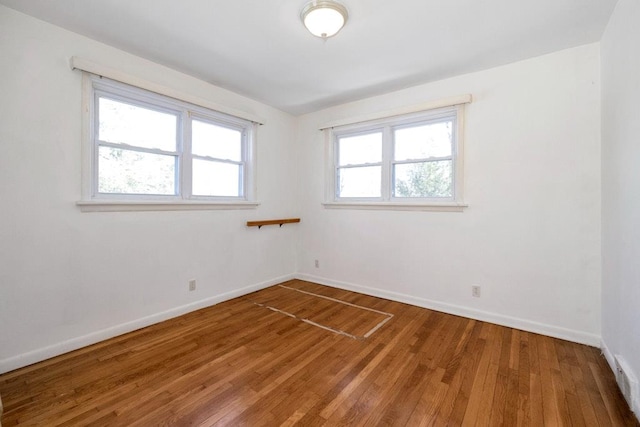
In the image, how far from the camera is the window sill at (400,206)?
3.00 meters

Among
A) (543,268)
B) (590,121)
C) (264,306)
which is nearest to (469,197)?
(543,268)

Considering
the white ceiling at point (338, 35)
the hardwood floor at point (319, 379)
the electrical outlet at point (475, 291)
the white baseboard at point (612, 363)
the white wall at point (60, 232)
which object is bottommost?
the hardwood floor at point (319, 379)

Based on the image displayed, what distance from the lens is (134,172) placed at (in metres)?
2.68

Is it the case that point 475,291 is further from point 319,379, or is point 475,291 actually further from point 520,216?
point 319,379

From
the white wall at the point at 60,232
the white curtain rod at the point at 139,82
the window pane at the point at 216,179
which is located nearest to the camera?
the white wall at the point at 60,232

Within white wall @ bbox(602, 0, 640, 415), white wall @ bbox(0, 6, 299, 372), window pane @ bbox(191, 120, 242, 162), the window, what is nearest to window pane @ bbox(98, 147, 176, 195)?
white wall @ bbox(0, 6, 299, 372)

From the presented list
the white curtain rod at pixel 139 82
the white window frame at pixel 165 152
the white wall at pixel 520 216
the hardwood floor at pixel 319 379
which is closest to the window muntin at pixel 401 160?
the white wall at pixel 520 216

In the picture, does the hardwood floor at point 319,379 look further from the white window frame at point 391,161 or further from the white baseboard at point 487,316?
the white window frame at point 391,161

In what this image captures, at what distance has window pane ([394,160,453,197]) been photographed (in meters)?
3.14

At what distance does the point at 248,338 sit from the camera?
246 cm

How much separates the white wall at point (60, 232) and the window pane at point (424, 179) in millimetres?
2479

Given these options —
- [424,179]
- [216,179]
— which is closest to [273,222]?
[216,179]

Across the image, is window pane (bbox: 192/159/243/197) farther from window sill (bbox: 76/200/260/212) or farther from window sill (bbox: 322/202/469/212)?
window sill (bbox: 322/202/469/212)

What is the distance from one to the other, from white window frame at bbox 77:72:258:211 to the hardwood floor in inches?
47.3
